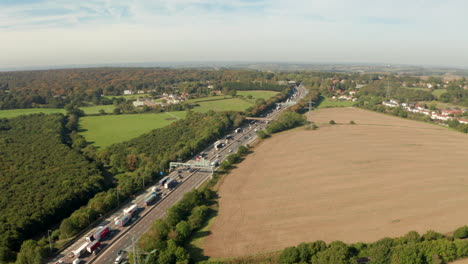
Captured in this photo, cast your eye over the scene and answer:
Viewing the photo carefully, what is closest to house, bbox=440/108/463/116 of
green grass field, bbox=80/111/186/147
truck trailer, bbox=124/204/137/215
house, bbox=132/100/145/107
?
green grass field, bbox=80/111/186/147

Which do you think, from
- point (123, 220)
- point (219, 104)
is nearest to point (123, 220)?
point (123, 220)

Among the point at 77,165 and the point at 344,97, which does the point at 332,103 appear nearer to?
the point at 344,97

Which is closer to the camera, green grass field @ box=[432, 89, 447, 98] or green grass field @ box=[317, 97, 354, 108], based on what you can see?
green grass field @ box=[317, 97, 354, 108]

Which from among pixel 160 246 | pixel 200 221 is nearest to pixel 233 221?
pixel 200 221

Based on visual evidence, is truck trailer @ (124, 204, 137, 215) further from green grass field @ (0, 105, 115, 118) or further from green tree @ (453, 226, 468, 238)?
green grass field @ (0, 105, 115, 118)

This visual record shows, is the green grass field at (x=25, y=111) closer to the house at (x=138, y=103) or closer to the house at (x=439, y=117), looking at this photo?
the house at (x=138, y=103)

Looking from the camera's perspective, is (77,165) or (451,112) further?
(451,112)
